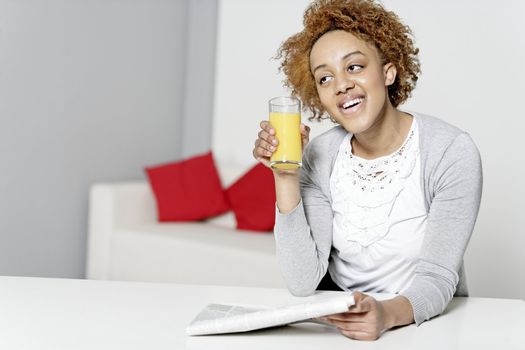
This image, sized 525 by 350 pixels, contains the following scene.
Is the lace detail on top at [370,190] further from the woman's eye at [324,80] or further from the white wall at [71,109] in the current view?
the white wall at [71,109]

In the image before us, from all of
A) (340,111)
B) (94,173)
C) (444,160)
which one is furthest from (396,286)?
(94,173)

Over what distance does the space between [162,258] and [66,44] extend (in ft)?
4.09

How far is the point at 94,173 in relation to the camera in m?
3.79

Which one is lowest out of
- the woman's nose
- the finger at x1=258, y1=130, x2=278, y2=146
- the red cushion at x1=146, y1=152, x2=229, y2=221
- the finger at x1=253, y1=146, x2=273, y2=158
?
the red cushion at x1=146, y1=152, x2=229, y2=221

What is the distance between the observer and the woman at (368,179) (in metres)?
1.49

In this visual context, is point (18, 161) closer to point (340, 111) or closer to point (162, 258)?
point (162, 258)

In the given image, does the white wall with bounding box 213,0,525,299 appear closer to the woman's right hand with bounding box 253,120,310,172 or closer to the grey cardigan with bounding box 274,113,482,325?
the grey cardigan with bounding box 274,113,482,325

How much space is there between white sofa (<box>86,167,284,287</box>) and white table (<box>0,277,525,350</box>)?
1.69 m

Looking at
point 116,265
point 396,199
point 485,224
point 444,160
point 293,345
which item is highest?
point 444,160

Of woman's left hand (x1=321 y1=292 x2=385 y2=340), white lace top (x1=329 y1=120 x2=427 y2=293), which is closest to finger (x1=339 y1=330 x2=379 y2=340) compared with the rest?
woman's left hand (x1=321 y1=292 x2=385 y2=340)

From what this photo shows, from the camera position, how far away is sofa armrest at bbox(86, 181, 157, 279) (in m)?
3.59

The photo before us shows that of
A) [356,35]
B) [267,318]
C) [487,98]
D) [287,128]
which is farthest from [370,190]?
[487,98]

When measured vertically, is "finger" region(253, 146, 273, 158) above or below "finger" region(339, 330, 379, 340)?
above

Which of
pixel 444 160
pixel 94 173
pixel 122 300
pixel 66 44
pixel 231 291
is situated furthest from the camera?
pixel 94 173
